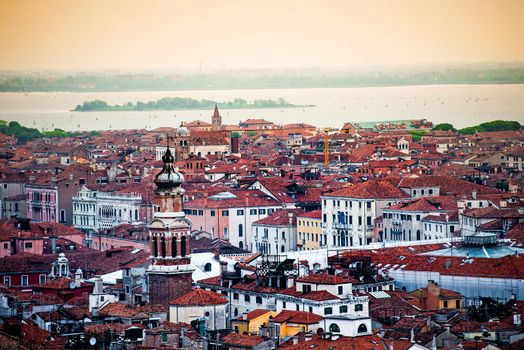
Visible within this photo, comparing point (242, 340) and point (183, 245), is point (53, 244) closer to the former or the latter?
point (183, 245)

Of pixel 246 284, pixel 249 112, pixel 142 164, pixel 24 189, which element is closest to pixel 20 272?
pixel 246 284

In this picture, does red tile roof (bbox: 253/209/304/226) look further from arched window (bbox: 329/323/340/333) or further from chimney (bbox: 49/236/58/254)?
arched window (bbox: 329/323/340/333)

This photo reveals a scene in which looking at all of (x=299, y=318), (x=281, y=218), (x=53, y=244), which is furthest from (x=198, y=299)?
(x=281, y=218)

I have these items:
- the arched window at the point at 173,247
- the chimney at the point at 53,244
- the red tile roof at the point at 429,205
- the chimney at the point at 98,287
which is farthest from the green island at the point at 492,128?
the arched window at the point at 173,247

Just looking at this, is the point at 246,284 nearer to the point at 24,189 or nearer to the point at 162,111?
the point at 24,189

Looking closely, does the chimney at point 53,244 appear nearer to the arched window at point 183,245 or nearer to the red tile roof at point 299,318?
the arched window at point 183,245

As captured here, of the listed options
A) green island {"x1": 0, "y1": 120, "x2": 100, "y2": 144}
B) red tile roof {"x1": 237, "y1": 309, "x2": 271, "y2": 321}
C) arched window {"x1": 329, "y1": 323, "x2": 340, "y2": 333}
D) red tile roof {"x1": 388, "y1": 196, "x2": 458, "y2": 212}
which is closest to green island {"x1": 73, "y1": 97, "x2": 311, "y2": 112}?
green island {"x1": 0, "y1": 120, "x2": 100, "y2": 144}
